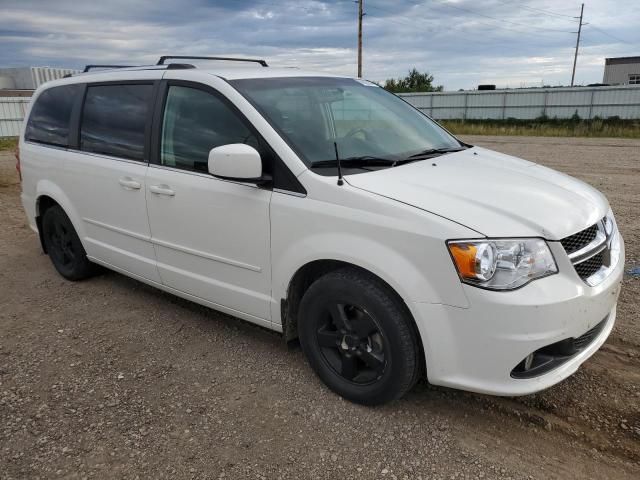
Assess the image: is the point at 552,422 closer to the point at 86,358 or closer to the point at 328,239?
the point at 328,239

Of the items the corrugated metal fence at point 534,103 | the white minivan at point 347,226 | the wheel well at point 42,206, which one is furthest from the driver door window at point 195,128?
the corrugated metal fence at point 534,103

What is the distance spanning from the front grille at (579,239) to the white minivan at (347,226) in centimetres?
1

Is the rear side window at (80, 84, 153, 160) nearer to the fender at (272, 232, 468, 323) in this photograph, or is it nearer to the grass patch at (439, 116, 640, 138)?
the fender at (272, 232, 468, 323)

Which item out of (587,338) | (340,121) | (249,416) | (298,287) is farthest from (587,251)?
(249,416)

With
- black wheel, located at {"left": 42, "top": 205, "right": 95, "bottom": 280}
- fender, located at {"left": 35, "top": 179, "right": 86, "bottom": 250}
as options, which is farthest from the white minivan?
black wheel, located at {"left": 42, "top": 205, "right": 95, "bottom": 280}

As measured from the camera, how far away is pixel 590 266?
8.43ft

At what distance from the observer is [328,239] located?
268cm

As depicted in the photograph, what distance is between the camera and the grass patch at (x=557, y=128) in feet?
75.2

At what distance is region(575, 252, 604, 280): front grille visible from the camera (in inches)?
98.3

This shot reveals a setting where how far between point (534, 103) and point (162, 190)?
3203 centimetres

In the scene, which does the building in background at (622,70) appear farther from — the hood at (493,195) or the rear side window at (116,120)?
the rear side window at (116,120)

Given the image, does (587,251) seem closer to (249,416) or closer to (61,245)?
(249,416)

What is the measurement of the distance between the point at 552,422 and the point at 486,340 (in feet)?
2.50

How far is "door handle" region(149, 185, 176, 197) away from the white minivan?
0.01 meters
